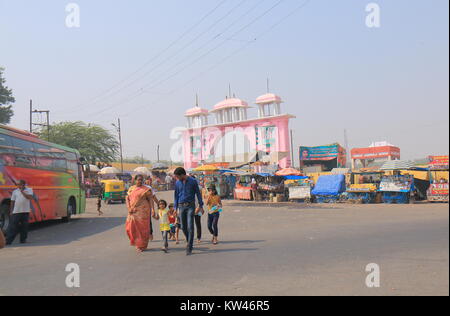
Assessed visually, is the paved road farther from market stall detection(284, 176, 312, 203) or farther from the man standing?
market stall detection(284, 176, 312, 203)

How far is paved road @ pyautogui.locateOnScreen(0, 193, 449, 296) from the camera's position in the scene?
493cm

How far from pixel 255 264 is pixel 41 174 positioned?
33.9 ft

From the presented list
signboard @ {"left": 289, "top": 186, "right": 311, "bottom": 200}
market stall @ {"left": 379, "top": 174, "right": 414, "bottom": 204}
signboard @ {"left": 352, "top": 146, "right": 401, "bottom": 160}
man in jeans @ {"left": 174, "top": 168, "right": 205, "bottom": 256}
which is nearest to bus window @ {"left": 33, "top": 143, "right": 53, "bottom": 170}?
man in jeans @ {"left": 174, "top": 168, "right": 205, "bottom": 256}

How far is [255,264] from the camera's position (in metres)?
6.47

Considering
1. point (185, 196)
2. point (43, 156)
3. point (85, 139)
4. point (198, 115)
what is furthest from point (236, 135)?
point (185, 196)

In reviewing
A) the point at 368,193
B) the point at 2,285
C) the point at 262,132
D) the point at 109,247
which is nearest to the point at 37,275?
the point at 2,285

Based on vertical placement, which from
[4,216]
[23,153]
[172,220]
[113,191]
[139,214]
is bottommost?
[172,220]

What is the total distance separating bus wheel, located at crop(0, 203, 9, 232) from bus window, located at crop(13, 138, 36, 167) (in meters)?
1.40

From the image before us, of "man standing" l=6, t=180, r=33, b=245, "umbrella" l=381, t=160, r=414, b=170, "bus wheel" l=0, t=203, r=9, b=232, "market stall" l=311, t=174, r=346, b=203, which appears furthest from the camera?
"market stall" l=311, t=174, r=346, b=203

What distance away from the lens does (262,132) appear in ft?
146

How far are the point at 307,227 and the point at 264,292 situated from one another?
22.5 feet

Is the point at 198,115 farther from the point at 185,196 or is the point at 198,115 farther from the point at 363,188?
the point at 185,196

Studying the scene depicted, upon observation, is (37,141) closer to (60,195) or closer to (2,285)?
(60,195)

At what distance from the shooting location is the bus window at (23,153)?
40.9ft
